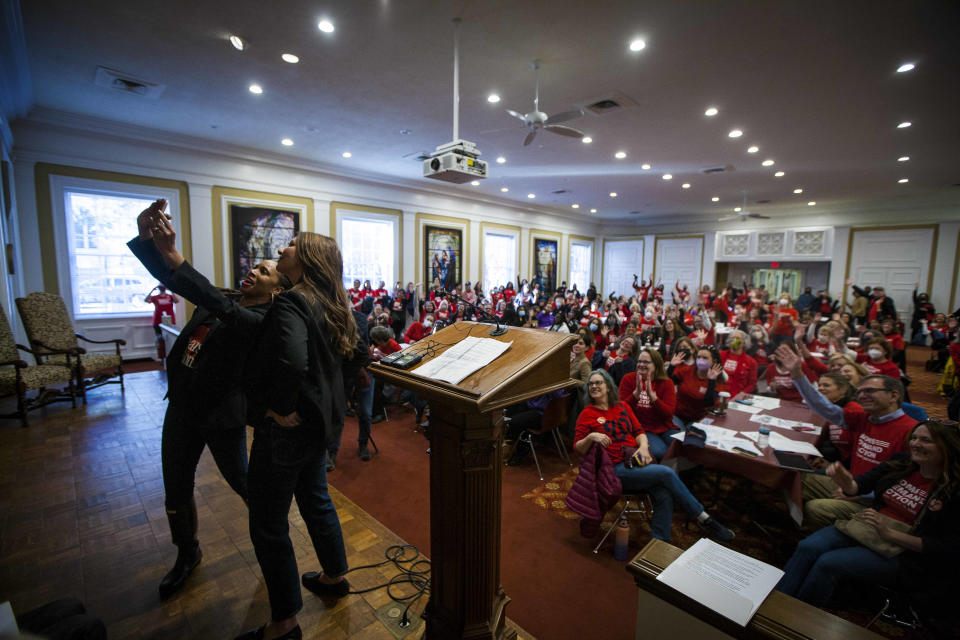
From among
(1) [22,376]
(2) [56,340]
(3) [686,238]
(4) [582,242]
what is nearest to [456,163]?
(1) [22,376]

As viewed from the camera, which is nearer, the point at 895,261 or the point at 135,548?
the point at 135,548

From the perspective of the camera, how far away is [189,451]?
194 cm

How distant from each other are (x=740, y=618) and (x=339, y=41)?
5.18 meters

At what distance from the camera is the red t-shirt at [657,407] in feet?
10.6

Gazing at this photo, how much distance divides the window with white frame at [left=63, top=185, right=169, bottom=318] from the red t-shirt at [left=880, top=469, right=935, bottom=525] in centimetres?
917

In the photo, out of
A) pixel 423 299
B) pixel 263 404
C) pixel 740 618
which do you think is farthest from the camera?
pixel 423 299

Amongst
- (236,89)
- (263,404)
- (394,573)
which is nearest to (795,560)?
(394,573)

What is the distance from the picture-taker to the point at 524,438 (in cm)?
395

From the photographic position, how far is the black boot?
203 cm

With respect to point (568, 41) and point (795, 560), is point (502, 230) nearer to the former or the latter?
point (568, 41)

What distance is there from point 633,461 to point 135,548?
10.2 feet

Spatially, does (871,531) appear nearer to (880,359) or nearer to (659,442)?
(659,442)

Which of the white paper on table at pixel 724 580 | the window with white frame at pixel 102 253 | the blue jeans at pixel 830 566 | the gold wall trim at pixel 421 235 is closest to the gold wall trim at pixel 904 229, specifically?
the gold wall trim at pixel 421 235

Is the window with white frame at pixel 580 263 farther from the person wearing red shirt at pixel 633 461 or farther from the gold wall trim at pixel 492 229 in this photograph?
the person wearing red shirt at pixel 633 461
